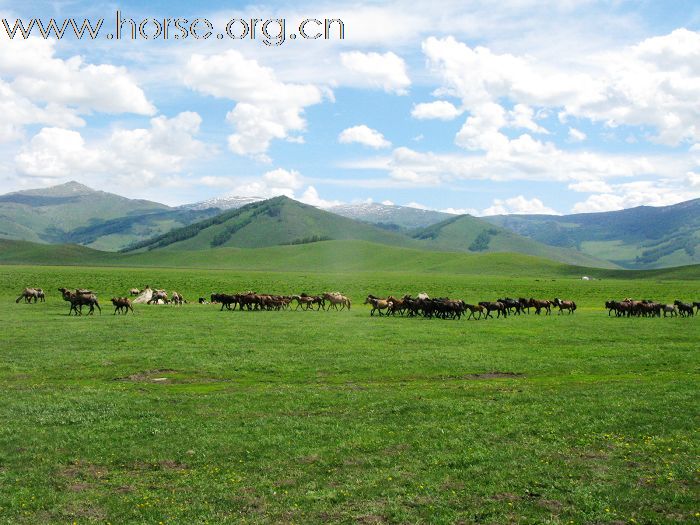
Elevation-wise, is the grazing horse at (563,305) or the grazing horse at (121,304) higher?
the grazing horse at (121,304)

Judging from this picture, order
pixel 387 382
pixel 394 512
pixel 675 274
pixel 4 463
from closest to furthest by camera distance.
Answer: pixel 394 512
pixel 4 463
pixel 387 382
pixel 675 274

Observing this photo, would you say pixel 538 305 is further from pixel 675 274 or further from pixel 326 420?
pixel 675 274

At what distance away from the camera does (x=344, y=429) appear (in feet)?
54.8

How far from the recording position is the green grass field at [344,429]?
11.8 meters

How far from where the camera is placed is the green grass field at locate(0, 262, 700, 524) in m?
11.8

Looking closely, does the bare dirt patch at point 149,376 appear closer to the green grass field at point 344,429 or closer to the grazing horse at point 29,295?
the green grass field at point 344,429

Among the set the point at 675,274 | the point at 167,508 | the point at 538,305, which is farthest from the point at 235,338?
the point at 675,274

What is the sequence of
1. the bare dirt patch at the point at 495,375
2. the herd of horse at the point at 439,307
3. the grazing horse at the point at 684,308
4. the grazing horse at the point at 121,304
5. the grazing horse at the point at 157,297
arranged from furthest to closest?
the grazing horse at the point at 157,297 → the grazing horse at the point at 684,308 → the herd of horse at the point at 439,307 → the grazing horse at the point at 121,304 → the bare dirt patch at the point at 495,375

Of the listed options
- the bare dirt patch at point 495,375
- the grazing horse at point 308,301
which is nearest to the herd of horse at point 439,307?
the grazing horse at point 308,301

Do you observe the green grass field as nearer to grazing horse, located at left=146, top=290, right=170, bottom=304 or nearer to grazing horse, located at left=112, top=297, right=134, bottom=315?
grazing horse, located at left=112, top=297, right=134, bottom=315

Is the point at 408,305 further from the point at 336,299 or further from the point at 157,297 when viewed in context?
the point at 157,297

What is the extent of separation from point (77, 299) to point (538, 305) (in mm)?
43220

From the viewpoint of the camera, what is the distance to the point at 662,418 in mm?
17281

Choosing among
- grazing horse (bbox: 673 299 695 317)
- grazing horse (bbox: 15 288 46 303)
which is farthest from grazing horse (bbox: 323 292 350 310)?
grazing horse (bbox: 673 299 695 317)
